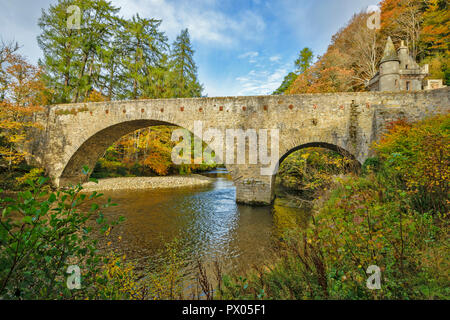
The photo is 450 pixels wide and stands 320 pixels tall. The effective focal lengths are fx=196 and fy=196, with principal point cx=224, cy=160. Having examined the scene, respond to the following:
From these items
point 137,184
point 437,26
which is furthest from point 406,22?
point 137,184

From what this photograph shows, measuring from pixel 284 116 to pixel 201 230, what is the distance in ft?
19.8

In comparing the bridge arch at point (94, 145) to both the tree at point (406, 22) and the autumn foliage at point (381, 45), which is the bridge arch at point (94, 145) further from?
the tree at point (406, 22)

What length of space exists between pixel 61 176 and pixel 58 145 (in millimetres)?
1859

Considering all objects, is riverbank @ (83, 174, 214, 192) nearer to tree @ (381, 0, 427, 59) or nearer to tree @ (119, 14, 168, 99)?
tree @ (119, 14, 168, 99)

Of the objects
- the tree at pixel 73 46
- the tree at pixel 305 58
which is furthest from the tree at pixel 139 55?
the tree at pixel 305 58

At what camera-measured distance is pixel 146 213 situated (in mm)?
7629

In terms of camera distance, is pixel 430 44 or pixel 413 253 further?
pixel 430 44

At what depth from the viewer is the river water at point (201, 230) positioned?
176 inches

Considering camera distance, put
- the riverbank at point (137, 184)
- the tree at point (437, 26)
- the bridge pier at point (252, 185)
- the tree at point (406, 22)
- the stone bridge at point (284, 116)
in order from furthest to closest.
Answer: the tree at point (406, 22) < the tree at point (437, 26) < the riverbank at point (137, 184) < the bridge pier at point (252, 185) < the stone bridge at point (284, 116)

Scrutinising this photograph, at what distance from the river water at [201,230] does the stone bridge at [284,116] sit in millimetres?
1625

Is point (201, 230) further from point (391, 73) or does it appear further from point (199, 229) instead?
point (391, 73)

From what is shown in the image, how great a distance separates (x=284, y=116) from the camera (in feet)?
29.0
